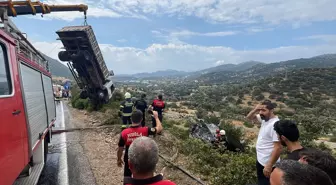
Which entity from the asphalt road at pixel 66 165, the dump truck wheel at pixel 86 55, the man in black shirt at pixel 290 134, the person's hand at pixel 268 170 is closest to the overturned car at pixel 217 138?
the asphalt road at pixel 66 165

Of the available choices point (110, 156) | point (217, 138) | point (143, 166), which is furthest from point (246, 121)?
point (143, 166)

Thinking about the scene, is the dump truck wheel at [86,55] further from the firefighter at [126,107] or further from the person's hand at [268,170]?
the person's hand at [268,170]

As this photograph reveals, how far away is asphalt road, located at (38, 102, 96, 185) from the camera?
17.7ft

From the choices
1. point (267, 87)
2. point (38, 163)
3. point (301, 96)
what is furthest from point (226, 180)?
point (267, 87)

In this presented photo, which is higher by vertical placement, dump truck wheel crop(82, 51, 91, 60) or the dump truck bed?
the dump truck bed

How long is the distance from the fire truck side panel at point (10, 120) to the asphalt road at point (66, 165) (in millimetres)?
1981

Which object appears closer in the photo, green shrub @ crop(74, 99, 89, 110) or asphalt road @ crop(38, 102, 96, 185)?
asphalt road @ crop(38, 102, 96, 185)

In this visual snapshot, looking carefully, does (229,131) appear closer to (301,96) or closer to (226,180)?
(226,180)

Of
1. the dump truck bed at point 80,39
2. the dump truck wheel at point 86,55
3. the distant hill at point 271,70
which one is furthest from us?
the distant hill at point 271,70

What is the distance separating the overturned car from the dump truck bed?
5.81 meters

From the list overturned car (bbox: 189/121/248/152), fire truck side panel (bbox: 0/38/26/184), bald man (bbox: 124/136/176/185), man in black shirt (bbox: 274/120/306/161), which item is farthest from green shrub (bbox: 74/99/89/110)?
bald man (bbox: 124/136/176/185)

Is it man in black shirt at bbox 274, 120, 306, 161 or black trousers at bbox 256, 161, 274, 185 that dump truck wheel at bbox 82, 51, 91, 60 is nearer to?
black trousers at bbox 256, 161, 274, 185

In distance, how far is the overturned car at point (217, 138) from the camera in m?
9.22

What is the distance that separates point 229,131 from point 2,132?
29.7 ft
